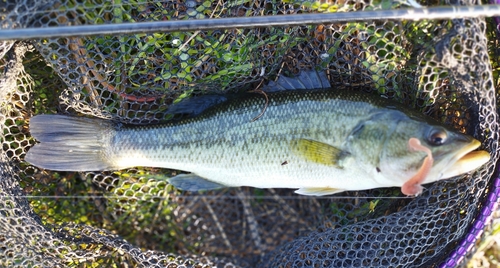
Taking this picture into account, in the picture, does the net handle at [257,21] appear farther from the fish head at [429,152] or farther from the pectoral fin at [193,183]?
the pectoral fin at [193,183]

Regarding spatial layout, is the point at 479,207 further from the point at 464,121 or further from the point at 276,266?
the point at 276,266

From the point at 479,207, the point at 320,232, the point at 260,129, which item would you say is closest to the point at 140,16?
the point at 260,129

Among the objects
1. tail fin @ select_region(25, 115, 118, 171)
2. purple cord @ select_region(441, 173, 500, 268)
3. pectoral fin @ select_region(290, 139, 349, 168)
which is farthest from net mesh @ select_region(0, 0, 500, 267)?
pectoral fin @ select_region(290, 139, 349, 168)

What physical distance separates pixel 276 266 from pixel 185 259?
0.55m

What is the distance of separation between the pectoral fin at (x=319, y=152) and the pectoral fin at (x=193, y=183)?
20.4 inches

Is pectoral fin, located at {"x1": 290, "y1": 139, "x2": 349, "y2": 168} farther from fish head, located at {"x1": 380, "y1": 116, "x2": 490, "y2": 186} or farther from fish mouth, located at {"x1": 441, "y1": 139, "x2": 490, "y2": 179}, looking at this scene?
fish mouth, located at {"x1": 441, "y1": 139, "x2": 490, "y2": 179}

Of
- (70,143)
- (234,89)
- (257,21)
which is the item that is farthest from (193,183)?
(257,21)

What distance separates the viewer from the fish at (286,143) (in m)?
2.03

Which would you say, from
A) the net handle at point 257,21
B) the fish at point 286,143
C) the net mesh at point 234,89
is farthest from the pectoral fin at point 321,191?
the net handle at point 257,21

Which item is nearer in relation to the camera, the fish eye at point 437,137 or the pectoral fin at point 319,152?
the fish eye at point 437,137

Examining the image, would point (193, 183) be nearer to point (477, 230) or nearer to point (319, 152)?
point (319, 152)

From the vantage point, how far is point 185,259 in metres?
2.52

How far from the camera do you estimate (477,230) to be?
2229 mm

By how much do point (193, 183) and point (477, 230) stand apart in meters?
1.56
